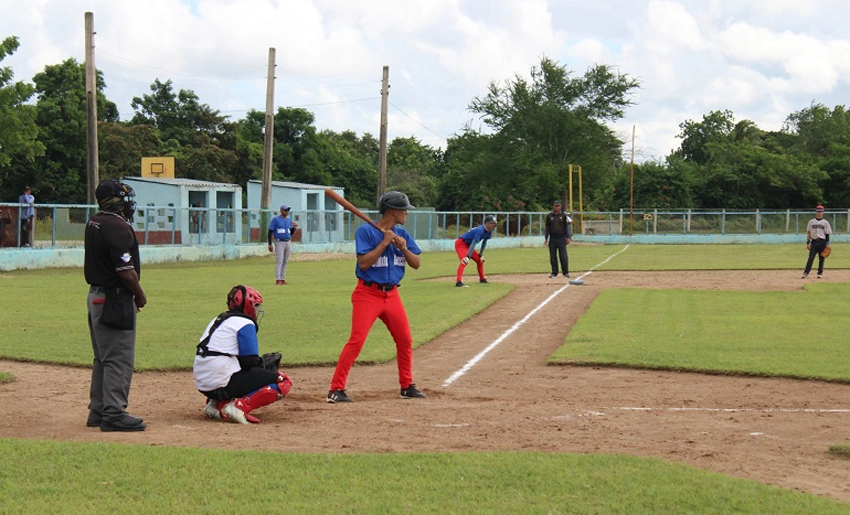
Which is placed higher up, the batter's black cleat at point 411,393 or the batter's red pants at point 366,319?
the batter's red pants at point 366,319

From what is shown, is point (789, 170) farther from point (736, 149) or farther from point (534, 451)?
point (534, 451)

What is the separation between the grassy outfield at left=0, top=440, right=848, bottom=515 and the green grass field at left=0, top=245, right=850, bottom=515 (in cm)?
1

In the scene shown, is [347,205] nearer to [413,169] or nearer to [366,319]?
[366,319]

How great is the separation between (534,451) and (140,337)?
8703 mm

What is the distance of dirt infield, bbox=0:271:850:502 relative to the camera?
6727 millimetres

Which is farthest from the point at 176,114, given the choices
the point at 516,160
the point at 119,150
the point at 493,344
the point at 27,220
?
the point at 493,344

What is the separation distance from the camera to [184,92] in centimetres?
7381

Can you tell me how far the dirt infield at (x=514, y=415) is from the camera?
6.73 m

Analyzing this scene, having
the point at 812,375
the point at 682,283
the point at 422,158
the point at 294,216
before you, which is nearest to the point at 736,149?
the point at 422,158

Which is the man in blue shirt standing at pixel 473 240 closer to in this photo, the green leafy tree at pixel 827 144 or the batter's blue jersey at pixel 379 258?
the batter's blue jersey at pixel 379 258

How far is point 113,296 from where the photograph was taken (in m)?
7.35

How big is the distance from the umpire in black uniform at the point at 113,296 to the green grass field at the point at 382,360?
95 centimetres

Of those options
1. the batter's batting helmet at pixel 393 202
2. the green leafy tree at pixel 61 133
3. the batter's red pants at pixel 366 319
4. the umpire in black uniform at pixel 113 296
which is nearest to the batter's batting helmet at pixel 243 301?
the umpire in black uniform at pixel 113 296

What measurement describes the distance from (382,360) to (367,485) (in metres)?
6.74
